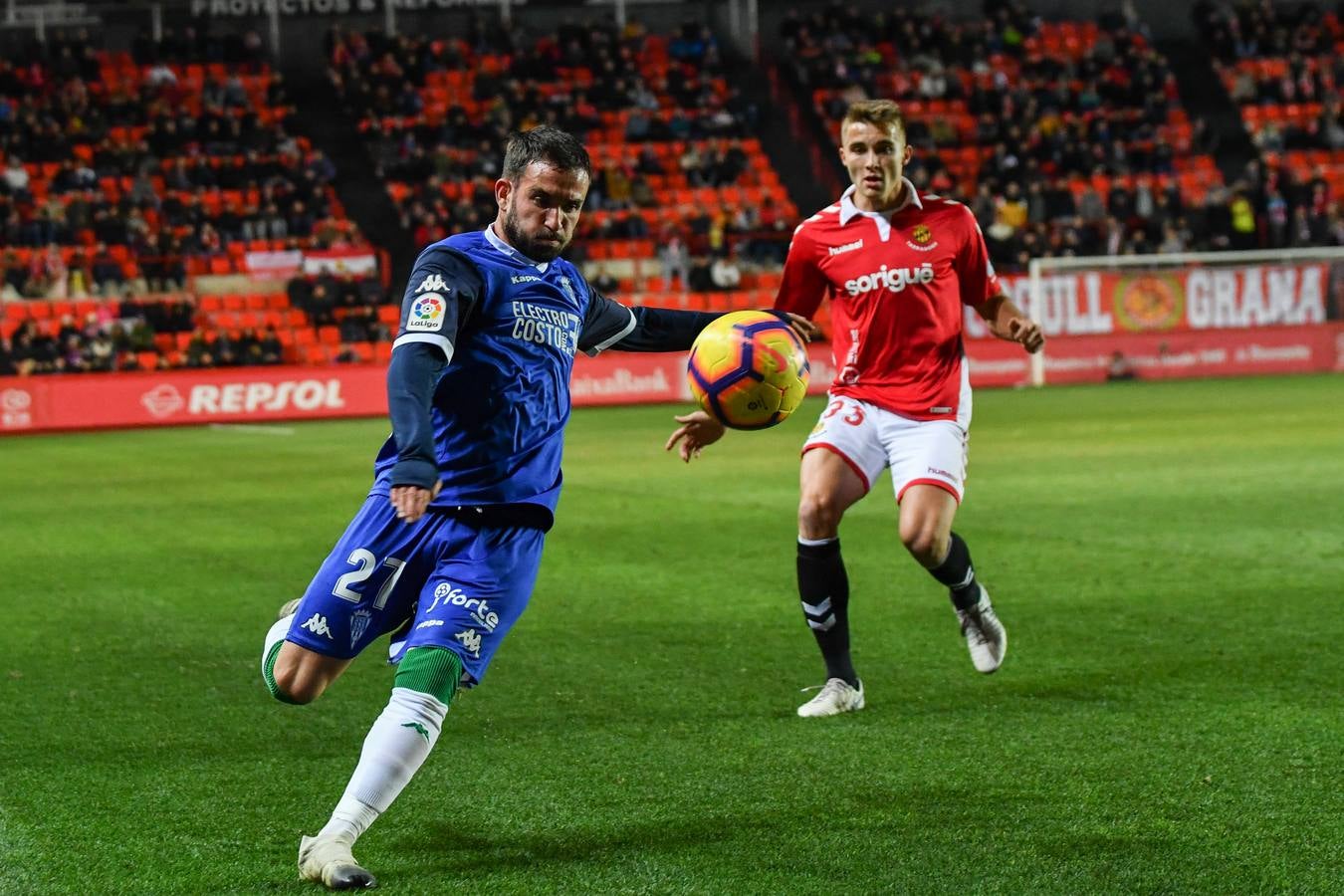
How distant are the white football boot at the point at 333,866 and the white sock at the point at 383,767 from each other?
3cm

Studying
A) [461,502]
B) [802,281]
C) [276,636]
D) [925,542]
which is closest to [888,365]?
[802,281]

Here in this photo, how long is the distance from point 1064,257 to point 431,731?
90.1 feet

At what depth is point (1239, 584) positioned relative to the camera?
909cm

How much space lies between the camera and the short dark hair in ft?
15.0

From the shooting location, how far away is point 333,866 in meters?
4.23

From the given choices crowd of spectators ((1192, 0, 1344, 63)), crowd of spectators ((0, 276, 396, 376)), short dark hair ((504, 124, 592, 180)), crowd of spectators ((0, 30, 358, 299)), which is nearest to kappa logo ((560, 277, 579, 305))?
short dark hair ((504, 124, 592, 180))

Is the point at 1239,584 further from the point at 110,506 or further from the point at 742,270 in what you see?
the point at 742,270

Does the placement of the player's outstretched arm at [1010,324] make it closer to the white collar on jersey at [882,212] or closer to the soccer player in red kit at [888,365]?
the soccer player in red kit at [888,365]

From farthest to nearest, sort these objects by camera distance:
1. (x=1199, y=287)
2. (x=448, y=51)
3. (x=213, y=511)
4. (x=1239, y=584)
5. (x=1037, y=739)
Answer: (x=448, y=51), (x=1199, y=287), (x=213, y=511), (x=1239, y=584), (x=1037, y=739)

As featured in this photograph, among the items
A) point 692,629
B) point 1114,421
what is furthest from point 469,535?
point 1114,421

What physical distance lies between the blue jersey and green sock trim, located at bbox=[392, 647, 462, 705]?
426mm

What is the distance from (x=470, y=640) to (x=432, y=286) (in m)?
0.96

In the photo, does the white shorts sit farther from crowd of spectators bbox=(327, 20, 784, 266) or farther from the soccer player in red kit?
crowd of spectators bbox=(327, 20, 784, 266)

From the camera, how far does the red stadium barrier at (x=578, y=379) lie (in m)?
24.7
